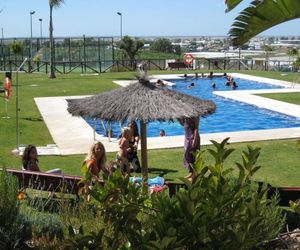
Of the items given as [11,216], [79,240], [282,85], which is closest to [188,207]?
[79,240]

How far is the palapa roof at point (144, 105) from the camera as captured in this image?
8234 millimetres

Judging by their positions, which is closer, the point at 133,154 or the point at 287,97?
the point at 133,154

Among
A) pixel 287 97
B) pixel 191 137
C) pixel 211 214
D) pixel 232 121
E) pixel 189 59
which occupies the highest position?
pixel 189 59

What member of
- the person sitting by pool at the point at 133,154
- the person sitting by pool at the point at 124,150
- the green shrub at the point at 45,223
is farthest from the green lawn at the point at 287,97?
the green shrub at the point at 45,223

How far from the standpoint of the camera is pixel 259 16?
473cm

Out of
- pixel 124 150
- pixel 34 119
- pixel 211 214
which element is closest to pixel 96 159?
pixel 124 150

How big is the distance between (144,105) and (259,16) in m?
3.85

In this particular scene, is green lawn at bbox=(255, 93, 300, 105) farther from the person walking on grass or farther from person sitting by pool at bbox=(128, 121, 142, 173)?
the person walking on grass

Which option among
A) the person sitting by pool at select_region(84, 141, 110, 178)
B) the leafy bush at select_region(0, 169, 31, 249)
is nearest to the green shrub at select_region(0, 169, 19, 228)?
the leafy bush at select_region(0, 169, 31, 249)

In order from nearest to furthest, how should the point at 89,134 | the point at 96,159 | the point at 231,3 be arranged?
the point at 231,3, the point at 96,159, the point at 89,134

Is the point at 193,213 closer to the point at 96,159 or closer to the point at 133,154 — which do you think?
the point at 96,159

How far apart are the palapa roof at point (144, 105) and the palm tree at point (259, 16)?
335 centimetres

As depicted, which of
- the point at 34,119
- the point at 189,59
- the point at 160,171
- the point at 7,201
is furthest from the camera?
the point at 189,59

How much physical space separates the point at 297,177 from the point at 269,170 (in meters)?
0.72
